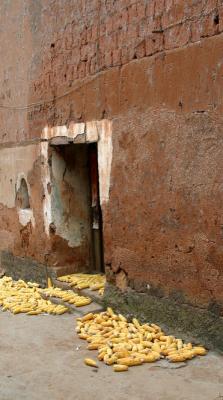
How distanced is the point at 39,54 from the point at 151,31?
2816 mm

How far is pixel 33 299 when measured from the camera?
7.44 meters

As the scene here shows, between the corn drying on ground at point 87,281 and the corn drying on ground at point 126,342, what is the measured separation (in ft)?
2.24

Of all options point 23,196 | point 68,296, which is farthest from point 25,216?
point 68,296

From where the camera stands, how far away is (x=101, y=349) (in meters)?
5.41

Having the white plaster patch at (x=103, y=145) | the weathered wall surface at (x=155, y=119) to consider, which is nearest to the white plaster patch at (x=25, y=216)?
the weathered wall surface at (x=155, y=119)

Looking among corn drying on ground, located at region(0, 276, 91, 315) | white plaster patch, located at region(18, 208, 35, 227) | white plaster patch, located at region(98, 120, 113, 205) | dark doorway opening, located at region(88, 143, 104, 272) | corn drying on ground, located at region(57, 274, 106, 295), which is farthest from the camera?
white plaster patch, located at region(18, 208, 35, 227)

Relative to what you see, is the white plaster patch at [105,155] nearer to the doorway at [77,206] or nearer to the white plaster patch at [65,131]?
the white plaster patch at [65,131]

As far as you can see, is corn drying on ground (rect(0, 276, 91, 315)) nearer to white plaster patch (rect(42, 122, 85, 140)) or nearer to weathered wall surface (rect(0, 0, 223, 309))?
weathered wall surface (rect(0, 0, 223, 309))

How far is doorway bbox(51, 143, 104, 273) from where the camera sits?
26.2ft

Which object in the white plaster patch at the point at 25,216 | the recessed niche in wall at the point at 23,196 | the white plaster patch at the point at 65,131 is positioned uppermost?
the white plaster patch at the point at 65,131

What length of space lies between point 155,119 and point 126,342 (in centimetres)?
211

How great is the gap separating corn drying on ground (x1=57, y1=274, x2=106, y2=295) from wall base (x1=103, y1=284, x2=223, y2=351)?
455 millimetres

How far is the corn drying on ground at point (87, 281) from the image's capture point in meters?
7.08

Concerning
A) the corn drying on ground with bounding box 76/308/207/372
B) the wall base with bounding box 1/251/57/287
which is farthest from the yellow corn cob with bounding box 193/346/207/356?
the wall base with bounding box 1/251/57/287
